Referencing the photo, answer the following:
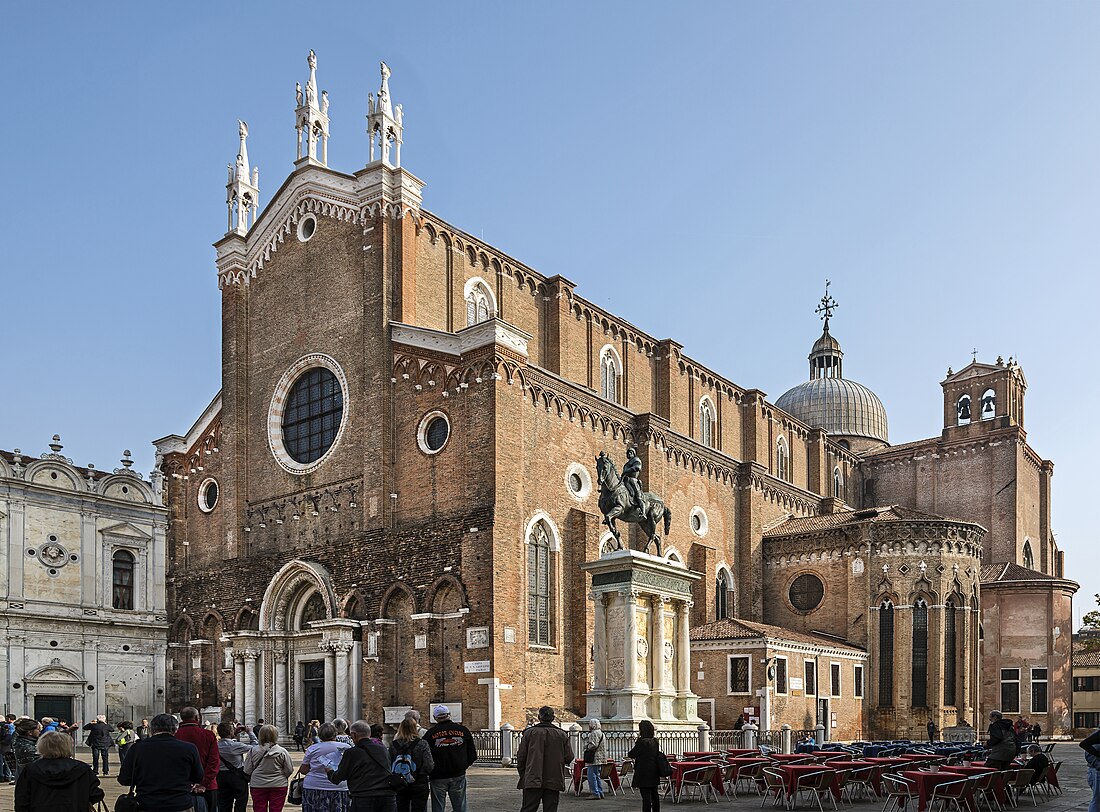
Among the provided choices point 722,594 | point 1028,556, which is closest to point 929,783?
point 722,594

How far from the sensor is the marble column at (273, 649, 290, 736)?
103ft

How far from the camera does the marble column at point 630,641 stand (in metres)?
21.5

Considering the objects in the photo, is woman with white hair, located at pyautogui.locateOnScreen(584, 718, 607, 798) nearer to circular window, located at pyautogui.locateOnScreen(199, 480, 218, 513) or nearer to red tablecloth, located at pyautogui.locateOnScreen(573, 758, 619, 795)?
red tablecloth, located at pyautogui.locateOnScreen(573, 758, 619, 795)

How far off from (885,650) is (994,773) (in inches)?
889

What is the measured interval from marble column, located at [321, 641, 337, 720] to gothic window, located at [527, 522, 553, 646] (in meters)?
5.26

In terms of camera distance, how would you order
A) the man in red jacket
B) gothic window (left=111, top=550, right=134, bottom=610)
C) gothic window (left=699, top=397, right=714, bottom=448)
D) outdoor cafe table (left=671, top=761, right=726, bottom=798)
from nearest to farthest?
the man in red jacket < outdoor cafe table (left=671, top=761, right=726, bottom=798) < gothic window (left=111, top=550, right=134, bottom=610) < gothic window (left=699, top=397, right=714, bottom=448)

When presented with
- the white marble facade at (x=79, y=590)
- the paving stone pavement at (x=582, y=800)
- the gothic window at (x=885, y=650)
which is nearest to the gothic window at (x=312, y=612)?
the white marble facade at (x=79, y=590)

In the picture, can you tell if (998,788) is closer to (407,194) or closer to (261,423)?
(407,194)

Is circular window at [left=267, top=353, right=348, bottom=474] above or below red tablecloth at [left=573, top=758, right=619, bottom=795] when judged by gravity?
above

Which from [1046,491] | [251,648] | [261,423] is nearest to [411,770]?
[251,648]

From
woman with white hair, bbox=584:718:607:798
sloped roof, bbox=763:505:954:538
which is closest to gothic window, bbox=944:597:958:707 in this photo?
sloped roof, bbox=763:505:954:538

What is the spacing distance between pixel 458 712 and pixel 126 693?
529 inches

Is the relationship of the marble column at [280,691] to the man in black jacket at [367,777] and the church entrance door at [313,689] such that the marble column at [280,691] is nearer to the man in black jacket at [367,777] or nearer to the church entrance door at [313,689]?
the church entrance door at [313,689]

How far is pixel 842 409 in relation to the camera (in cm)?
5803
